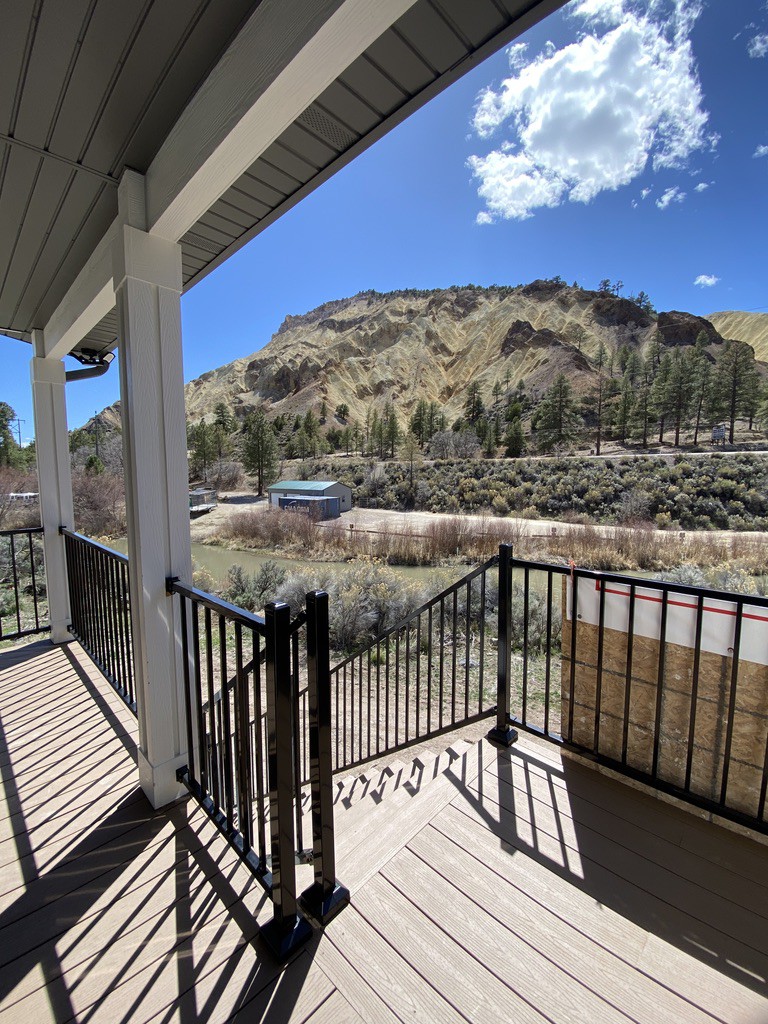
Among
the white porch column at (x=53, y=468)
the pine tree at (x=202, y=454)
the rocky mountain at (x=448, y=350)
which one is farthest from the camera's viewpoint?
the rocky mountain at (x=448, y=350)

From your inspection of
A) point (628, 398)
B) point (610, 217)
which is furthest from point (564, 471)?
point (610, 217)

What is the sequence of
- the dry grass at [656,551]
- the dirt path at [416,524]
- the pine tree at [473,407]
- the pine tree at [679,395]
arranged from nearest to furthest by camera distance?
the dry grass at [656,551], the dirt path at [416,524], the pine tree at [679,395], the pine tree at [473,407]

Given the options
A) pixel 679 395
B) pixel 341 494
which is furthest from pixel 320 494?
pixel 679 395

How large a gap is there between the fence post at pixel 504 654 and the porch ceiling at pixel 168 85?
1.69 meters

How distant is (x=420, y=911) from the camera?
1285mm

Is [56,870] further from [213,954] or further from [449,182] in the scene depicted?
[449,182]

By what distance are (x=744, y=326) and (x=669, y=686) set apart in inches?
3180

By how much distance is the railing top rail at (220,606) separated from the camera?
1.23 metres

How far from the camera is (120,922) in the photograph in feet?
4.22

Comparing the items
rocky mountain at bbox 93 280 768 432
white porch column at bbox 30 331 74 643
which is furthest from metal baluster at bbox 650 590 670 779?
rocky mountain at bbox 93 280 768 432

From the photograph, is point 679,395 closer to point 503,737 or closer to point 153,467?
point 503,737

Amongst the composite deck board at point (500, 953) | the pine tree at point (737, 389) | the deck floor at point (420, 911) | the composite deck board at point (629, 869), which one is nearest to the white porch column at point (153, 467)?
the deck floor at point (420, 911)

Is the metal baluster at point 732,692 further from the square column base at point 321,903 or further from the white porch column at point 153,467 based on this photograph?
the white porch column at point 153,467

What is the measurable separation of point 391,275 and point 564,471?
53.8m
